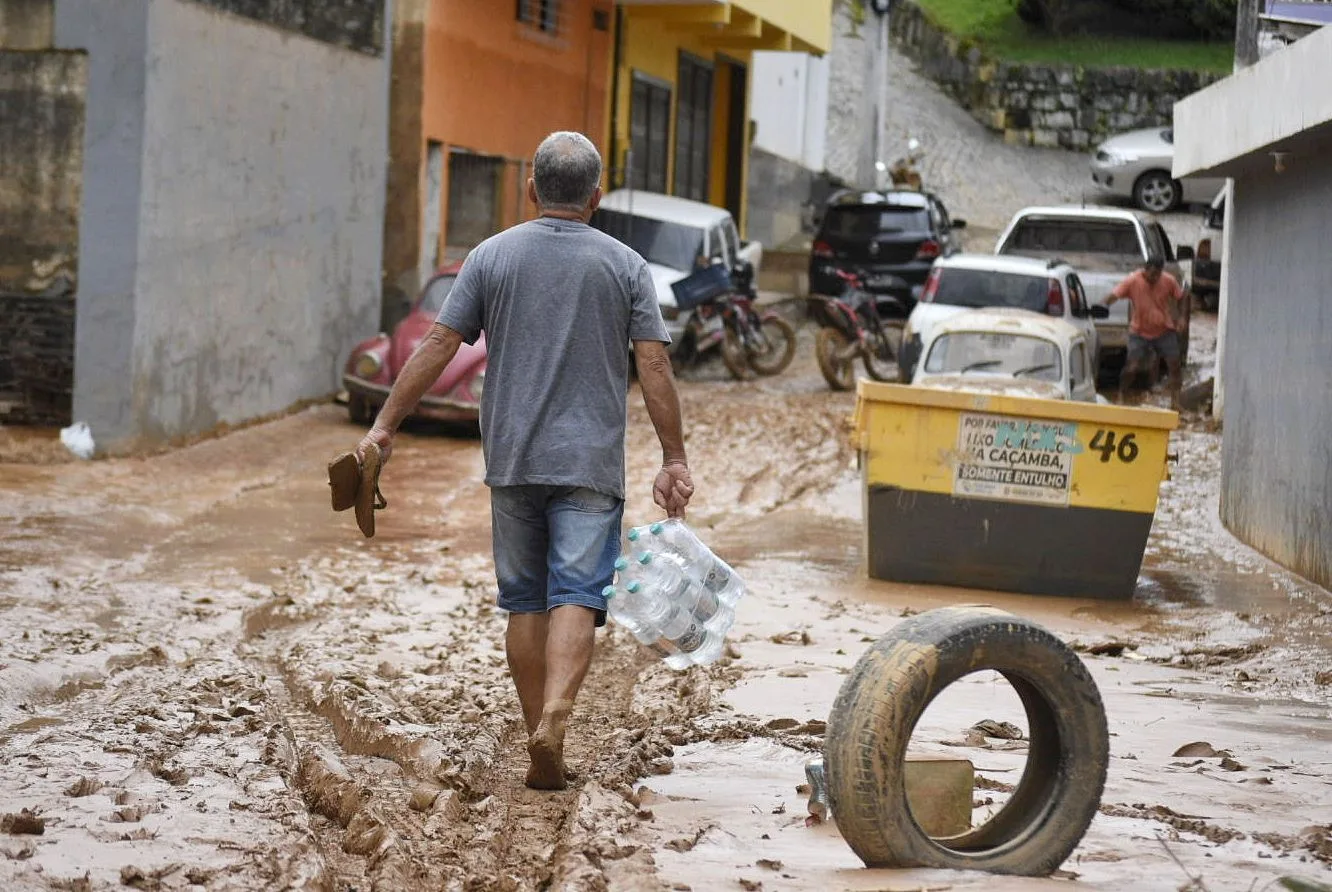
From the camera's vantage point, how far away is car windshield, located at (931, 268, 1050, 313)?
18.5 m

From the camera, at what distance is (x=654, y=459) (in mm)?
15984

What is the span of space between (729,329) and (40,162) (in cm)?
929

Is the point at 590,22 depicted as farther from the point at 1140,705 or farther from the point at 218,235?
the point at 1140,705

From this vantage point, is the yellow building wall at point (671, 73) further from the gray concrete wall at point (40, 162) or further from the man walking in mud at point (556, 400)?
the man walking in mud at point (556, 400)

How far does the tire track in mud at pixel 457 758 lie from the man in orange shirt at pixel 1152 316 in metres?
12.0

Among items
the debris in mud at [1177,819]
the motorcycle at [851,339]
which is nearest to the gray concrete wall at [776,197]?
the motorcycle at [851,339]

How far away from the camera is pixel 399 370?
1636cm

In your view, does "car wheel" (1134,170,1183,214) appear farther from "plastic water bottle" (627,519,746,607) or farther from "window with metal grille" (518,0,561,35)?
"plastic water bottle" (627,519,746,607)

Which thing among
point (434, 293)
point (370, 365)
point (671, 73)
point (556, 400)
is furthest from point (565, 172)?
point (671, 73)

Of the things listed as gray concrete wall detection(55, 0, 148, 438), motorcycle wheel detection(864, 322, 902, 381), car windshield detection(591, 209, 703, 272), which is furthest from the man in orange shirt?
gray concrete wall detection(55, 0, 148, 438)

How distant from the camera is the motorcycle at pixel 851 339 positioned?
69.9ft

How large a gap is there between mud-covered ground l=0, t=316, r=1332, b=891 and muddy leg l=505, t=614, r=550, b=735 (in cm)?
26

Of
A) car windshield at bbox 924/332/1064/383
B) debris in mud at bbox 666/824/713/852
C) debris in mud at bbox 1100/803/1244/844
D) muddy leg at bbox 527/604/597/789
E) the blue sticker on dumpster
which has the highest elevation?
car windshield at bbox 924/332/1064/383

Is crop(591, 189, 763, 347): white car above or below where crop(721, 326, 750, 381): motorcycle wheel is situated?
above
